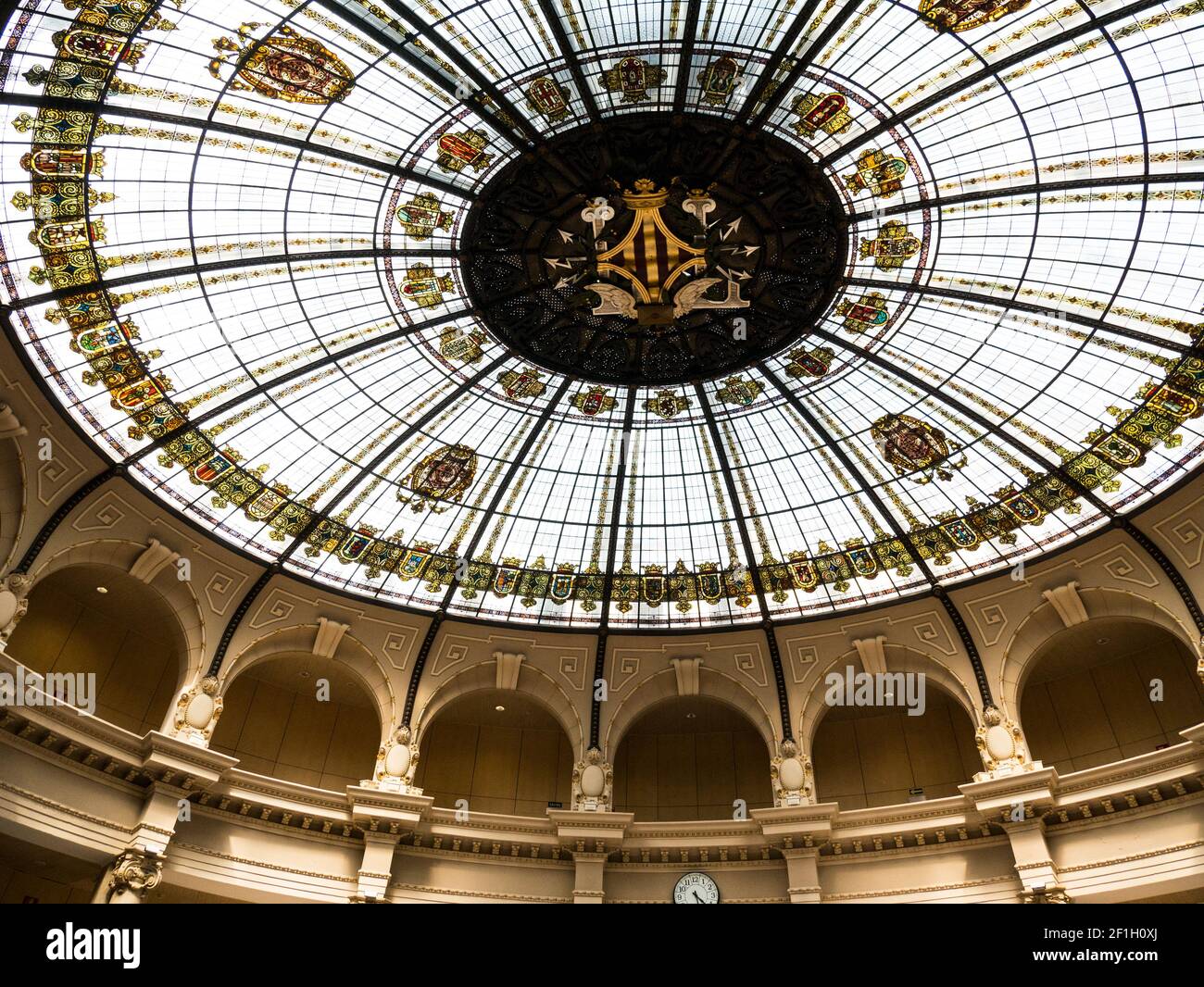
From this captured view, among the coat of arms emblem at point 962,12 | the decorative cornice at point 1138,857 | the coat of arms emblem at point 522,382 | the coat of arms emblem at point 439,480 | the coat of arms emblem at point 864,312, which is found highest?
the coat of arms emblem at point 962,12

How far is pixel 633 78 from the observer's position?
1777 centimetres

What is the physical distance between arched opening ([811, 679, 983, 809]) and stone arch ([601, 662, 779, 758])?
216 cm

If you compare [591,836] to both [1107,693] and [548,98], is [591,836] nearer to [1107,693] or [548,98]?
[1107,693]

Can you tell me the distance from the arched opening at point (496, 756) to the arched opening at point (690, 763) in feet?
6.73

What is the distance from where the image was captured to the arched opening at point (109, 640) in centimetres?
2308

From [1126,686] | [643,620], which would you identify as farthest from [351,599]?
[1126,686]

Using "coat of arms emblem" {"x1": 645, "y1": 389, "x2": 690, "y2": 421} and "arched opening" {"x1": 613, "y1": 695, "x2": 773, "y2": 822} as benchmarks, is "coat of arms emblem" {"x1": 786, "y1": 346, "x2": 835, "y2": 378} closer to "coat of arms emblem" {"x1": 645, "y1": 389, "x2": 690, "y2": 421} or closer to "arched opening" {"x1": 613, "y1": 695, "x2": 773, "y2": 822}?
"coat of arms emblem" {"x1": 645, "y1": 389, "x2": 690, "y2": 421}

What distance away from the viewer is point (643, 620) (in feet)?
86.8

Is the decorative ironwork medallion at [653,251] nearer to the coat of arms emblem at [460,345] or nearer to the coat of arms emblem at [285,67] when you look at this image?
the coat of arms emblem at [460,345]

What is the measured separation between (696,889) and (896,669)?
838 centimetres

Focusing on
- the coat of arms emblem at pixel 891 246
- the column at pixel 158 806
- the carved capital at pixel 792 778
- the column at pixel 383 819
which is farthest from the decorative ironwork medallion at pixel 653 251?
the column at pixel 158 806

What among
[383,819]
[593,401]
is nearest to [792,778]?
[383,819]

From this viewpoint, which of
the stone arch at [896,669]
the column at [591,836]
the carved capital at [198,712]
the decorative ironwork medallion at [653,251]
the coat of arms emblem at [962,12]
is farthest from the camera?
the stone arch at [896,669]
